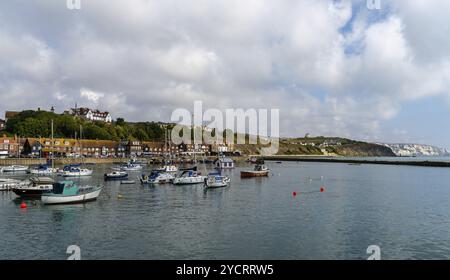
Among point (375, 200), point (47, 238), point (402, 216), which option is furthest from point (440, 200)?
point (47, 238)

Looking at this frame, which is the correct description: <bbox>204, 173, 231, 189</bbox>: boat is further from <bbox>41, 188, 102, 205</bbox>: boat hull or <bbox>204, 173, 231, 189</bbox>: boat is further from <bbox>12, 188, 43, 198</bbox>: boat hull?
<bbox>12, 188, 43, 198</bbox>: boat hull

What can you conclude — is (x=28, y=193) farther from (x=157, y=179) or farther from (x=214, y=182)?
(x=214, y=182)

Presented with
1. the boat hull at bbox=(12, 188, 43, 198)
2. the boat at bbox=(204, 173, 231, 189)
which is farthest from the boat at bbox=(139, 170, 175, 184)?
the boat hull at bbox=(12, 188, 43, 198)

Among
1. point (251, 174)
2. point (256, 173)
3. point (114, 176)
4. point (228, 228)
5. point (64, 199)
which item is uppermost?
point (64, 199)

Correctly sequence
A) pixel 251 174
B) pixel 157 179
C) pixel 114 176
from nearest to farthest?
1. pixel 157 179
2. pixel 114 176
3. pixel 251 174

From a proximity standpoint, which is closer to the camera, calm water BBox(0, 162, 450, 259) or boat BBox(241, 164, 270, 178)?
calm water BBox(0, 162, 450, 259)

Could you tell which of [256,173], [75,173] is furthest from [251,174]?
[75,173]

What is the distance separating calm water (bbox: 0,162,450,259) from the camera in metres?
21.5

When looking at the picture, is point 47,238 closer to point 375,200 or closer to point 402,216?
point 402,216

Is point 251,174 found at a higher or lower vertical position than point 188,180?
lower

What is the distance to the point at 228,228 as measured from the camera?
27.4 meters

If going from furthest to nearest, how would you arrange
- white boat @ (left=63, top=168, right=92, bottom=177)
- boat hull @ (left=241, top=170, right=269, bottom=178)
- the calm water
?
boat hull @ (left=241, top=170, right=269, bottom=178)
white boat @ (left=63, top=168, right=92, bottom=177)
the calm water

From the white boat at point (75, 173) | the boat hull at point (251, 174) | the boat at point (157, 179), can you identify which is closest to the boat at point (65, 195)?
the boat at point (157, 179)
